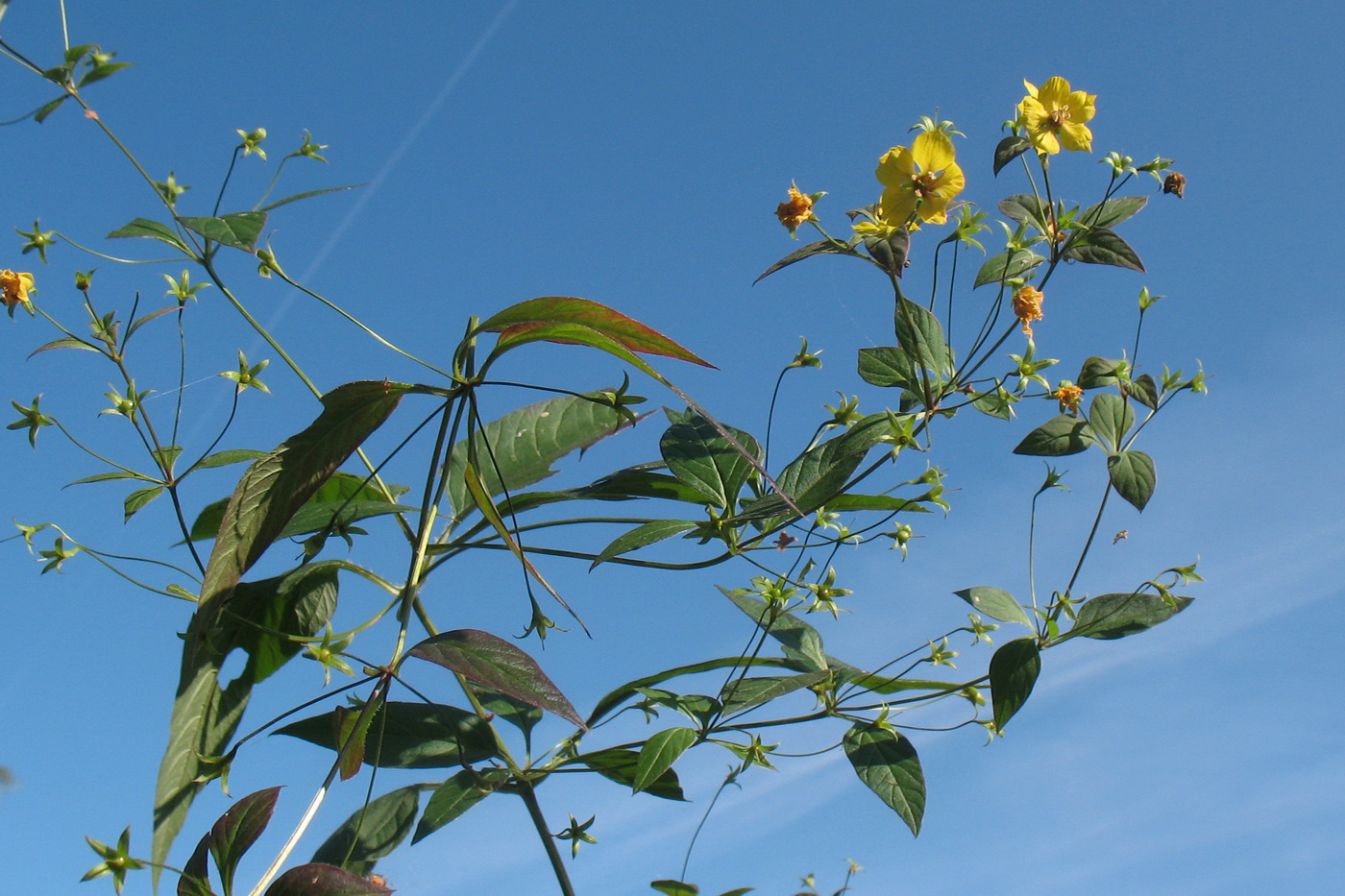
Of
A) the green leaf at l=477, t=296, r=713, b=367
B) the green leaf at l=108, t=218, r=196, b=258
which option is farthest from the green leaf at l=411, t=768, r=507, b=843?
the green leaf at l=108, t=218, r=196, b=258

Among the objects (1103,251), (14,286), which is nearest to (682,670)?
(1103,251)

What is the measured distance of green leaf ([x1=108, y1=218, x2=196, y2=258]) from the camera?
962 millimetres

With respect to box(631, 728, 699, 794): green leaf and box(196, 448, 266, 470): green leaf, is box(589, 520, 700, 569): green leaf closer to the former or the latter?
box(631, 728, 699, 794): green leaf

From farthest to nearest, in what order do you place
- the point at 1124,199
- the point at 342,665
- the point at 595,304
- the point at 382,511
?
the point at 1124,199 < the point at 382,511 < the point at 342,665 < the point at 595,304

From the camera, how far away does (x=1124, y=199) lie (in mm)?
1197

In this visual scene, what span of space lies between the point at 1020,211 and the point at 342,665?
0.95m

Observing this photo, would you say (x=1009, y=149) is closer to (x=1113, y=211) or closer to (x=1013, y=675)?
(x=1113, y=211)

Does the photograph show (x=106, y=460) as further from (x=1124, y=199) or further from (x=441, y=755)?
(x=1124, y=199)

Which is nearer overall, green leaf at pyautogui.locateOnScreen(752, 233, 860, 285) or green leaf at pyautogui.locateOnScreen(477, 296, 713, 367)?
green leaf at pyautogui.locateOnScreen(477, 296, 713, 367)

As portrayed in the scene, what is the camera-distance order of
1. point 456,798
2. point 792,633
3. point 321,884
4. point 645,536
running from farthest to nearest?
1. point 792,633
2. point 456,798
3. point 645,536
4. point 321,884

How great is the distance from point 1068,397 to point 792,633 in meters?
0.45

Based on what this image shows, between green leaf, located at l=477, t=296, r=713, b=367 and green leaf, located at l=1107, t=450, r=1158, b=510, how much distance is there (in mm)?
622

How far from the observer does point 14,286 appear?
1181 millimetres

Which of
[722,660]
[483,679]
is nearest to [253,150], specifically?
[483,679]
